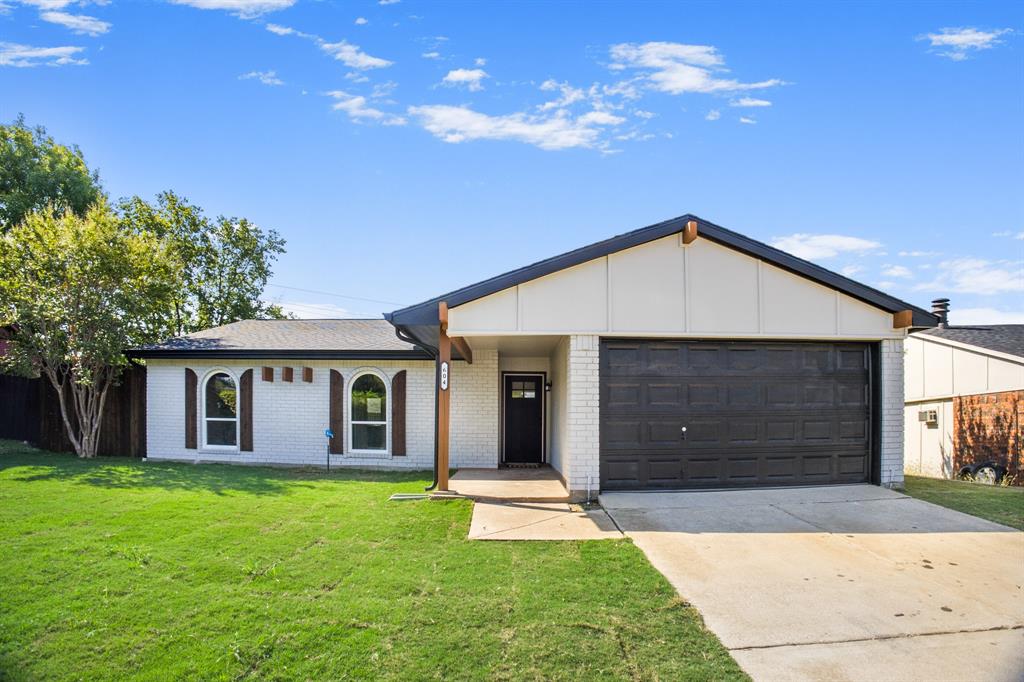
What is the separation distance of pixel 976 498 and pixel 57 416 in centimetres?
1812

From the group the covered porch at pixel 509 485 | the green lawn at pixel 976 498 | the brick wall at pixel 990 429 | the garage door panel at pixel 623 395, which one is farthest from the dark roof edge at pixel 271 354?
the brick wall at pixel 990 429

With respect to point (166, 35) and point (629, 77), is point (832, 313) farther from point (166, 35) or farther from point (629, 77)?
point (166, 35)

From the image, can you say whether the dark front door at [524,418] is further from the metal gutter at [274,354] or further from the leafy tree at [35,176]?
the leafy tree at [35,176]

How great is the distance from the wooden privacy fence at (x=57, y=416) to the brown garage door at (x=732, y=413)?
10.6 meters

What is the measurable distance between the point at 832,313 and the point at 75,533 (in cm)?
1016

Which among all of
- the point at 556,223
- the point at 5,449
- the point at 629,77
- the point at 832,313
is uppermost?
the point at 629,77

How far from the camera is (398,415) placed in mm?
11555

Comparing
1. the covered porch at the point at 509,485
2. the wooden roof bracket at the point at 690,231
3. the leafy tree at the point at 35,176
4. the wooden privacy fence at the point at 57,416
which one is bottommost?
the covered porch at the point at 509,485

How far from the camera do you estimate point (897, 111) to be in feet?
32.1

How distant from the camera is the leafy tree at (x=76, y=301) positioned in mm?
11445

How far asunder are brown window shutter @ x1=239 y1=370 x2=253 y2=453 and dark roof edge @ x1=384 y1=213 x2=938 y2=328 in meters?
5.65

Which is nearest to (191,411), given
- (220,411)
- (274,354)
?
(220,411)

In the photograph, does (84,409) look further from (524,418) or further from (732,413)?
(732,413)

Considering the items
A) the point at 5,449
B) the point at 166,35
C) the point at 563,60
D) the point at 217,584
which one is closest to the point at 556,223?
the point at 563,60
